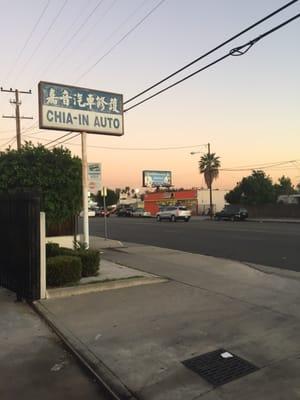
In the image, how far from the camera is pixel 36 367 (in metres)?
5.71

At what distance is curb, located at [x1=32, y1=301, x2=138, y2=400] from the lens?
4879 millimetres

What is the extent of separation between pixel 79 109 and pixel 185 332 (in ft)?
30.5

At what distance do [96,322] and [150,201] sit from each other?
83216mm

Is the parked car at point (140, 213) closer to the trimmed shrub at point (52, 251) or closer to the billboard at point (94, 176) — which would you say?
the billboard at point (94, 176)

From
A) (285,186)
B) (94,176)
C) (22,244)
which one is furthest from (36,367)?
(285,186)

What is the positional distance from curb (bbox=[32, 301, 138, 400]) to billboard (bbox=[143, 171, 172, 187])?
8954cm

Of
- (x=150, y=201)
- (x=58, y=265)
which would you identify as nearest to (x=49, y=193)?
(x=58, y=265)

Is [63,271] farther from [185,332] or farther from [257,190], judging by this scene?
[257,190]

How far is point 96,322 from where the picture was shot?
24.6ft

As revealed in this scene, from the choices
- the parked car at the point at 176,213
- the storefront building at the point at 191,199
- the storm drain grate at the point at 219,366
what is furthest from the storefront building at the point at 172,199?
the storm drain grate at the point at 219,366

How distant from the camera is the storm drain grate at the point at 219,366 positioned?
512 cm

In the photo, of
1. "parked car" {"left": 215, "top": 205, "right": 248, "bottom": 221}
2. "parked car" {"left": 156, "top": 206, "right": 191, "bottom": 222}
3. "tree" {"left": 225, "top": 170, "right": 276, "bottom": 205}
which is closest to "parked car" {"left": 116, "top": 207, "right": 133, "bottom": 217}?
"tree" {"left": 225, "top": 170, "right": 276, "bottom": 205}

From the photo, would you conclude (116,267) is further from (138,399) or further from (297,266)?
(138,399)

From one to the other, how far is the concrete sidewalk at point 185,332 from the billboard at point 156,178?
282 feet
